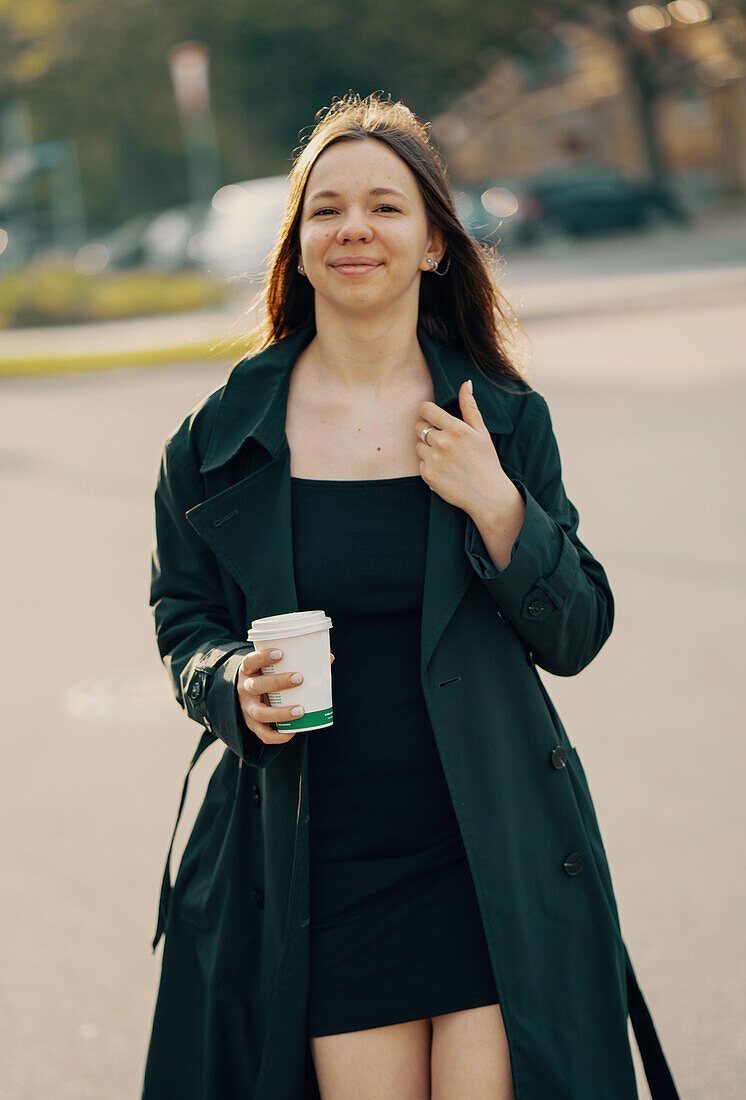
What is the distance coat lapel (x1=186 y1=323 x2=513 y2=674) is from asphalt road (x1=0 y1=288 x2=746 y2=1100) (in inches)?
70.3

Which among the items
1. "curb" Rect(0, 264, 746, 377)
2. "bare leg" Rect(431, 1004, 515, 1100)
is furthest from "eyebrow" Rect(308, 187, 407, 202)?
"curb" Rect(0, 264, 746, 377)

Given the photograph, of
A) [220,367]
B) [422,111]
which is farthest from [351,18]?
[220,367]

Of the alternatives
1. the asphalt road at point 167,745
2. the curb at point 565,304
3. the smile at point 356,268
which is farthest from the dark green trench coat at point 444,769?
the curb at point 565,304

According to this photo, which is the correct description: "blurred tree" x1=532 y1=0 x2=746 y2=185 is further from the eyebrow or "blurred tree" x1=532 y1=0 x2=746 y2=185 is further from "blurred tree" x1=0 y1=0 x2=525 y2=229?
the eyebrow

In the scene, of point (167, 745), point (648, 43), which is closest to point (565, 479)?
point (167, 745)

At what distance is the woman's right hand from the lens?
2225 millimetres

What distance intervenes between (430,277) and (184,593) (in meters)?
0.78

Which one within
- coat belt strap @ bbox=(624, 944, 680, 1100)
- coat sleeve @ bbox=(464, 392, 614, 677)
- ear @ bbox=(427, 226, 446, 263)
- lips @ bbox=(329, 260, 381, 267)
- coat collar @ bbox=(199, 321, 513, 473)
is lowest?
coat belt strap @ bbox=(624, 944, 680, 1100)

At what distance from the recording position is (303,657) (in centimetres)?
221

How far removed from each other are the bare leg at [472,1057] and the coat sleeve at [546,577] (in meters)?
0.61

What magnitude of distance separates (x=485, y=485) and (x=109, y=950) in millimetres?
2505

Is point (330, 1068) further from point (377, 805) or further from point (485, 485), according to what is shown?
point (485, 485)

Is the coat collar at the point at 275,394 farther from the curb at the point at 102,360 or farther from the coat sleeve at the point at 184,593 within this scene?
the curb at the point at 102,360

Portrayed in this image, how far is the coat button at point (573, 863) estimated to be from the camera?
242 cm
